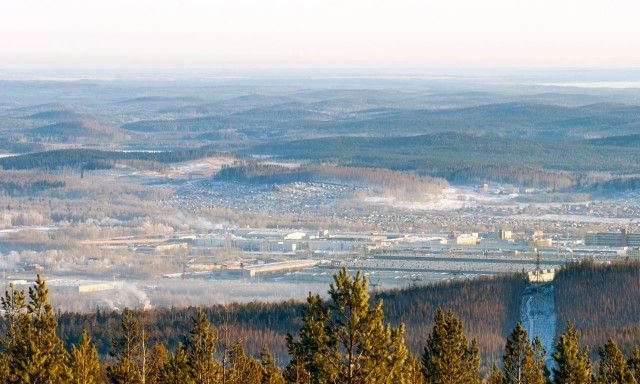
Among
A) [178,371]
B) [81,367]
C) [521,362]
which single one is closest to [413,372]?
[521,362]

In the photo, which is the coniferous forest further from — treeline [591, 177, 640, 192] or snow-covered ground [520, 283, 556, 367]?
treeline [591, 177, 640, 192]

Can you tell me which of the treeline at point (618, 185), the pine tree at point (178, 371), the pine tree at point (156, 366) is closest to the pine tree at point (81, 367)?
the pine tree at point (178, 371)

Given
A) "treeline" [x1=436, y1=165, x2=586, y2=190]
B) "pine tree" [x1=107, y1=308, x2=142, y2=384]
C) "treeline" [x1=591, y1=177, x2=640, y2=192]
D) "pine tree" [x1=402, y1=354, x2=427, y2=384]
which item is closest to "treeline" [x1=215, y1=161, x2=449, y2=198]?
"treeline" [x1=436, y1=165, x2=586, y2=190]

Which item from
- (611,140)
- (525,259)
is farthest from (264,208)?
(611,140)

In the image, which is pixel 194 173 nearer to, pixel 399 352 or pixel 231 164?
pixel 231 164

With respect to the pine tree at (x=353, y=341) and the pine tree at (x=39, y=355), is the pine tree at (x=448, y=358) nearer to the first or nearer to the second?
the pine tree at (x=39, y=355)

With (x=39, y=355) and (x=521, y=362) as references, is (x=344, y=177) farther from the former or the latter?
(x=39, y=355)
